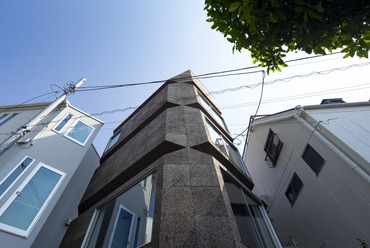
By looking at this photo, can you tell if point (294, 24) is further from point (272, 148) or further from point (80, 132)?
point (80, 132)

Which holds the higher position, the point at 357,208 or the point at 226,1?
the point at 226,1

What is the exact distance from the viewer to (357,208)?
5.55 meters

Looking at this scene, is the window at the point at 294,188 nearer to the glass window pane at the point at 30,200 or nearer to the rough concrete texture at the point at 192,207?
the rough concrete texture at the point at 192,207

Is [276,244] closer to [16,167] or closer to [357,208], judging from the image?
[357,208]

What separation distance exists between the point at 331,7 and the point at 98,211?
7.82 metres

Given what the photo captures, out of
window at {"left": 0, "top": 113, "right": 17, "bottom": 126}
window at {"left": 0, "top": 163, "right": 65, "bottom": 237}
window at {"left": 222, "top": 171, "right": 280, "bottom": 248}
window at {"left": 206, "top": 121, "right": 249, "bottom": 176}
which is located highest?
window at {"left": 0, "top": 113, "right": 17, "bottom": 126}

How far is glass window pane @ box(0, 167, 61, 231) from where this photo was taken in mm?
5046

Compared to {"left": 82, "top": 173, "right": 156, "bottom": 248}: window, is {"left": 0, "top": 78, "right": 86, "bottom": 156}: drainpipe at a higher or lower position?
higher

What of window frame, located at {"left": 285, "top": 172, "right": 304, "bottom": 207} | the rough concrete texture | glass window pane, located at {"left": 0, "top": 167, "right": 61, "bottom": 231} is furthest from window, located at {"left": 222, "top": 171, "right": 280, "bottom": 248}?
glass window pane, located at {"left": 0, "top": 167, "right": 61, "bottom": 231}

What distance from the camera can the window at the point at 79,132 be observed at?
853cm

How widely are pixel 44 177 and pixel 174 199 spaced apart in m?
5.19

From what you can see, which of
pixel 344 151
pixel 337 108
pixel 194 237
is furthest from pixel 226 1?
pixel 337 108

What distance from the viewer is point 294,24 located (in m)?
2.95

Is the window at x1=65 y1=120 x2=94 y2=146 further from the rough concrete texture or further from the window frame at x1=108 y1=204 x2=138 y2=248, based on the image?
the rough concrete texture
